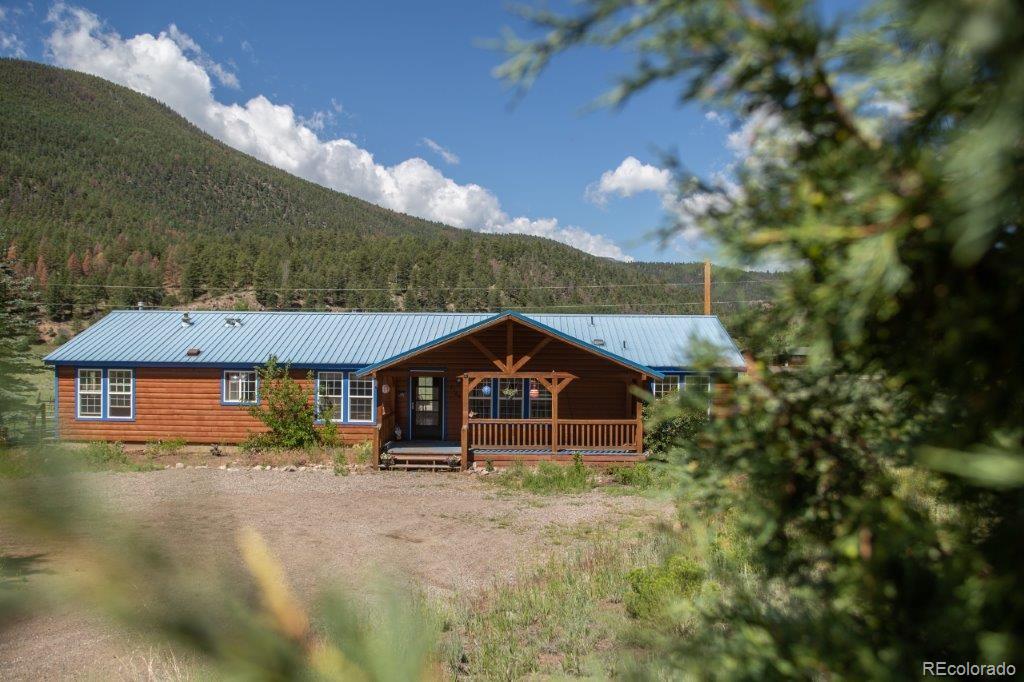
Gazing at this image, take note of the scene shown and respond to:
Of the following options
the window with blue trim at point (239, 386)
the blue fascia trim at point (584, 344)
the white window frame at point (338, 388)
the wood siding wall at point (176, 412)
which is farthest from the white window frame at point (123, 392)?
the blue fascia trim at point (584, 344)

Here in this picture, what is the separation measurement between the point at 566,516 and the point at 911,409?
11462 millimetres

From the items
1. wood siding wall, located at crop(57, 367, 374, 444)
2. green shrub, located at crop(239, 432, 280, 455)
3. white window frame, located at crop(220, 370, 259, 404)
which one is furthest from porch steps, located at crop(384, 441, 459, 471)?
white window frame, located at crop(220, 370, 259, 404)

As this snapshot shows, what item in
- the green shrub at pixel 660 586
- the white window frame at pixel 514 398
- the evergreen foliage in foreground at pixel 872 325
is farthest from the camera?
the white window frame at pixel 514 398

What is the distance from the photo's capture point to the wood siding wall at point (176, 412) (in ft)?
65.9

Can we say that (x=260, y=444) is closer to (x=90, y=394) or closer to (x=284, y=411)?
(x=284, y=411)

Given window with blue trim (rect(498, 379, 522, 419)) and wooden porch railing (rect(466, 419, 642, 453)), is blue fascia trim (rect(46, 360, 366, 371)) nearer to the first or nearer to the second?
window with blue trim (rect(498, 379, 522, 419))

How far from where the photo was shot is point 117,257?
266 ft

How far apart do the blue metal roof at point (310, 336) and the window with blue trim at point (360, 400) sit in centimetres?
67

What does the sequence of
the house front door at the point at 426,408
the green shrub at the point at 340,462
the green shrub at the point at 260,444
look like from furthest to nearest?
1. the house front door at the point at 426,408
2. the green shrub at the point at 260,444
3. the green shrub at the point at 340,462

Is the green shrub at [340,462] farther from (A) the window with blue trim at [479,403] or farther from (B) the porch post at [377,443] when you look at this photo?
(A) the window with blue trim at [479,403]

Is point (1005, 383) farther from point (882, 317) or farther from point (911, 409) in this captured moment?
point (911, 409)

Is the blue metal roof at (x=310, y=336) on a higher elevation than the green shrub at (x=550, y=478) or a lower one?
higher

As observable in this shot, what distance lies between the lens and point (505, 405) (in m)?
19.7

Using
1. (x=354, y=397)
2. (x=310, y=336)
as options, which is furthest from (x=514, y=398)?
(x=310, y=336)
